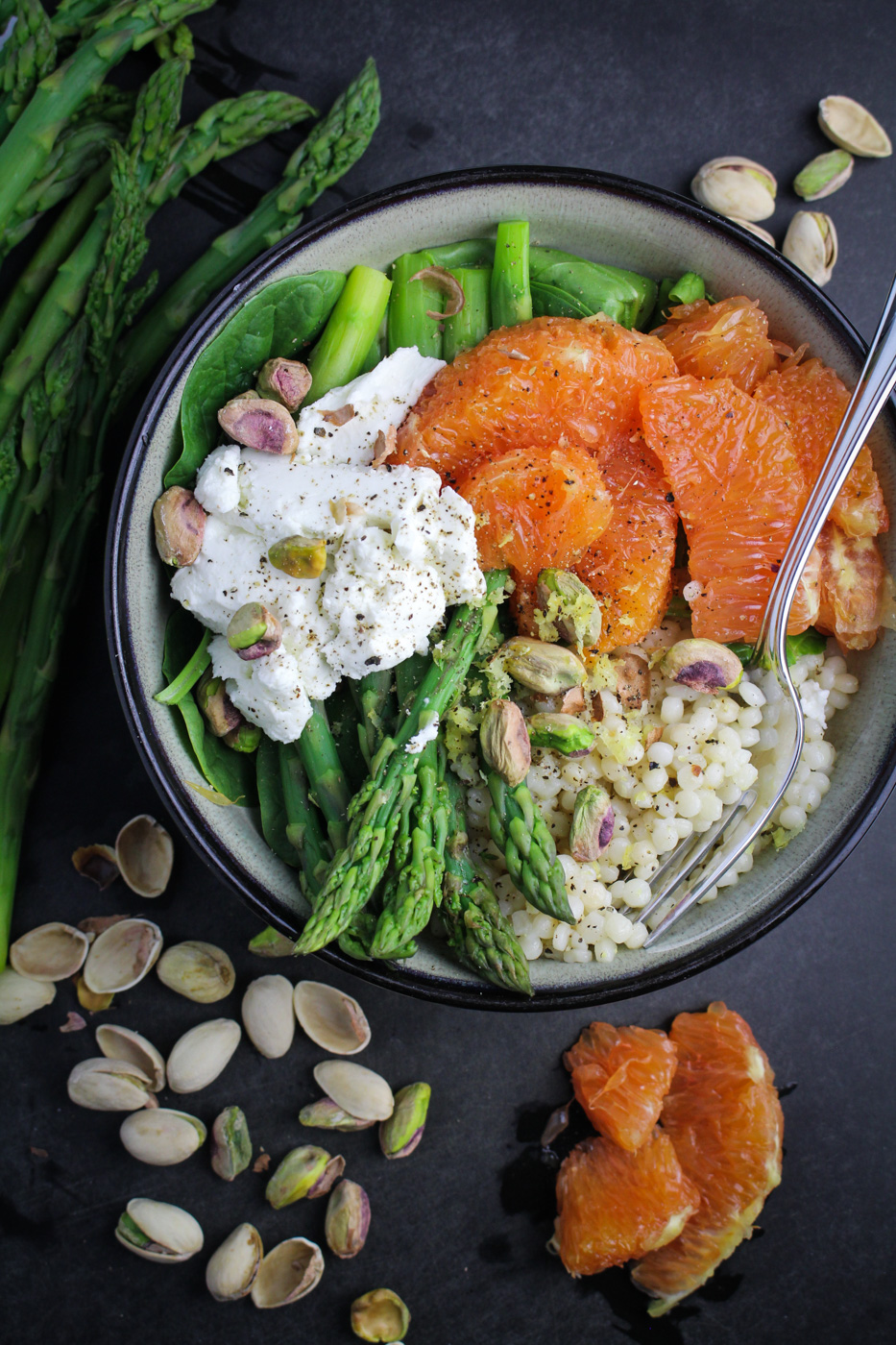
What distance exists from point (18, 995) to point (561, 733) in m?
1.61

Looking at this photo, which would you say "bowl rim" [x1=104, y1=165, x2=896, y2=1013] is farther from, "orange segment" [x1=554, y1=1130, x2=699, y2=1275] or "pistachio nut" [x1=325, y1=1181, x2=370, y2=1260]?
"pistachio nut" [x1=325, y1=1181, x2=370, y2=1260]

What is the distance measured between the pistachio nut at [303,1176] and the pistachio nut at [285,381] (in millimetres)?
1902

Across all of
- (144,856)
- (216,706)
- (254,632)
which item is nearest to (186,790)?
(216,706)

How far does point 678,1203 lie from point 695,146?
2.87m

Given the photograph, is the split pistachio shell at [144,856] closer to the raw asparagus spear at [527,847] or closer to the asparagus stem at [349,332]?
the raw asparagus spear at [527,847]

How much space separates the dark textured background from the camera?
2229 mm

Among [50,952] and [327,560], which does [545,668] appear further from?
[50,952]

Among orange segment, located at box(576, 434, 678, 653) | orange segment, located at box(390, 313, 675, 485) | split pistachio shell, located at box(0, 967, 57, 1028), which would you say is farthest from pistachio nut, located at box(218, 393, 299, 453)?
split pistachio shell, located at box(0, 967, 57, 1028)

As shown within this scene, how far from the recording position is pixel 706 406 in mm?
1837

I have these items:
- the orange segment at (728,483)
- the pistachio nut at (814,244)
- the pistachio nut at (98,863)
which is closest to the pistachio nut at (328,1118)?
the pistachio nut at (98,863)

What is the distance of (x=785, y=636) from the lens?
1.91 m

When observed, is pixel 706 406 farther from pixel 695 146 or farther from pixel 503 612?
pixel 695 146

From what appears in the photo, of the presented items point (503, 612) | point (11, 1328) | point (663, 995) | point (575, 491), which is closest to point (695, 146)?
point (575, 491)

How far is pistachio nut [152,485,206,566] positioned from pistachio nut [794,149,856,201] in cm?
192
